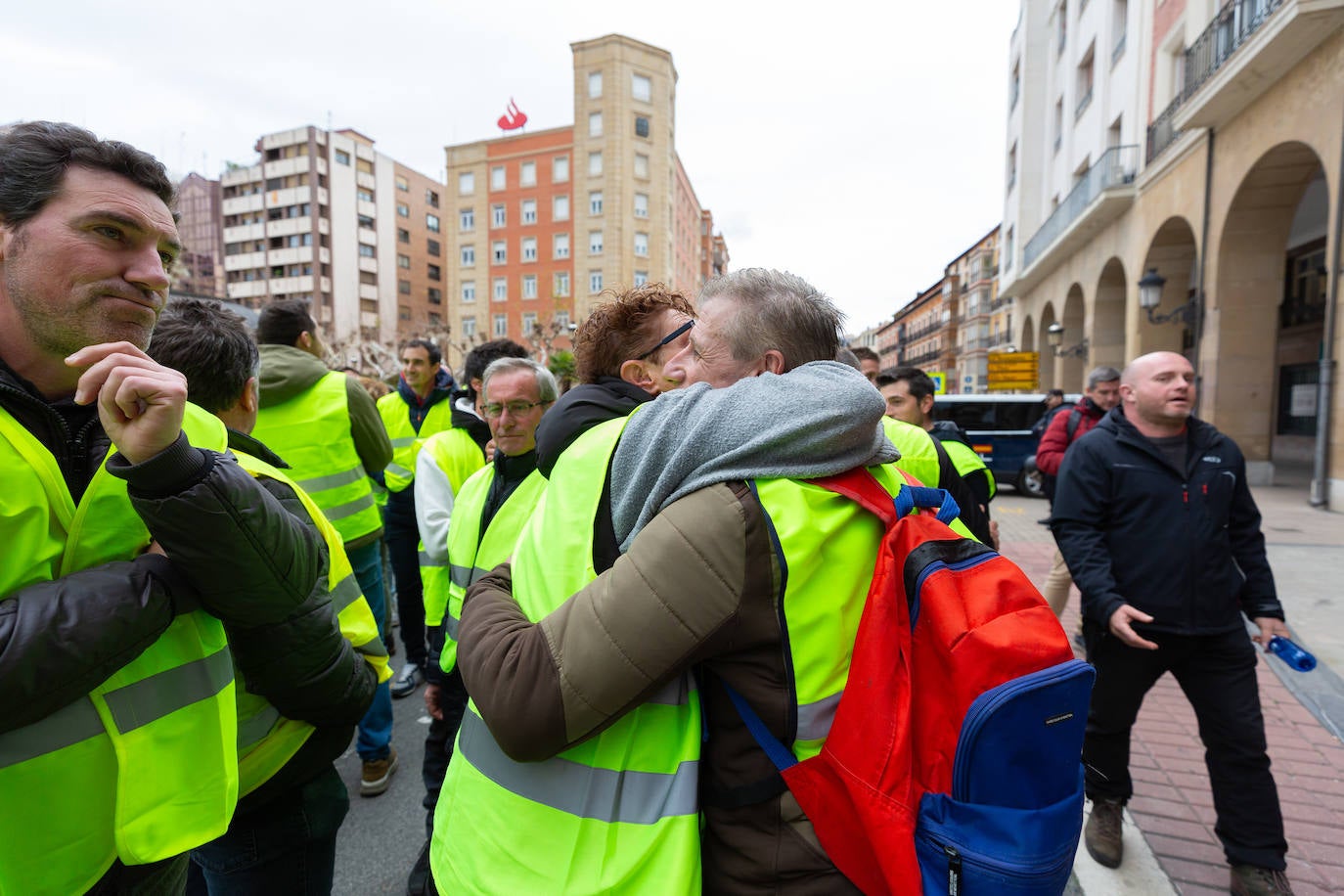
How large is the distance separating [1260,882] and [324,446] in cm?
444

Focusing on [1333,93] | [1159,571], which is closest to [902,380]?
[1159,571]

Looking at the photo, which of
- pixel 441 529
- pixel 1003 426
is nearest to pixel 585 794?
pixel 441 529

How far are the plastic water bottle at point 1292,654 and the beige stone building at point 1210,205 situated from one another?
35.1 ft

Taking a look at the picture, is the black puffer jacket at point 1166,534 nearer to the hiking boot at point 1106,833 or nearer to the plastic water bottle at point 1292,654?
the plastic water bottle at point 1292,654

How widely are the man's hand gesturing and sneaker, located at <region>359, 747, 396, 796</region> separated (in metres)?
2.84

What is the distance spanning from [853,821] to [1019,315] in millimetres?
30791

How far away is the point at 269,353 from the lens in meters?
3.63

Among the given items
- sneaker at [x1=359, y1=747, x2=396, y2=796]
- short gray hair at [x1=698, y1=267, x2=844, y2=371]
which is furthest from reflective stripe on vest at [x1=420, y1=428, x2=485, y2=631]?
short gray hair at [x1=698, y1=267, x2=844, y2=371]

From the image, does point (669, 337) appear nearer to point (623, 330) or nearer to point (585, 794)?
point (623, 330)

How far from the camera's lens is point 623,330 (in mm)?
1990

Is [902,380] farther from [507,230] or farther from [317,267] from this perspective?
[317,267]

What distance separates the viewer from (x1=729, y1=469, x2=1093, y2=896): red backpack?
0.93 meters

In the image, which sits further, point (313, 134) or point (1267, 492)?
point (313, 134)

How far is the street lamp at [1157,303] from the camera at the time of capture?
44.5ft
